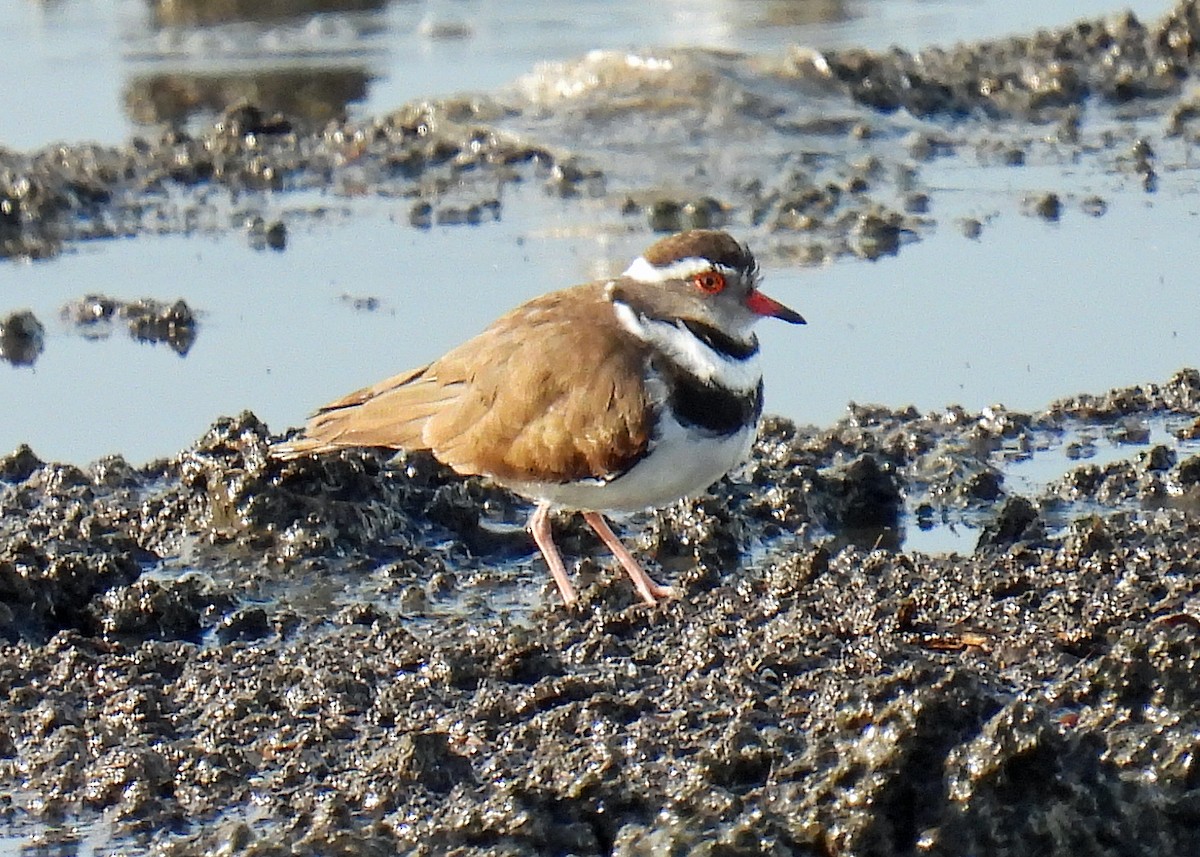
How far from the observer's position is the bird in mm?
5852

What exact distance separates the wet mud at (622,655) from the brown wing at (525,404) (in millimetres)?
406

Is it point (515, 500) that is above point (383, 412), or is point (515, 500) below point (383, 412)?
below

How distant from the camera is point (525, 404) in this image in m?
6.07

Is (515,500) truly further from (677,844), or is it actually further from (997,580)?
(677,844)

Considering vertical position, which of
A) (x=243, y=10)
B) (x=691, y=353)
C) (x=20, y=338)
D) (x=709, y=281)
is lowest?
(x=20, y=338)

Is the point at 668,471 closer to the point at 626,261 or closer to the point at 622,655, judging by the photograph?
the point at 622,655

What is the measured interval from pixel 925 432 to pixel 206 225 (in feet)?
15.2

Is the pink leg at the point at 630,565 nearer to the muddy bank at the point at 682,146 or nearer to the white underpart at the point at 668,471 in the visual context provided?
the white underpart at the point at 668,471

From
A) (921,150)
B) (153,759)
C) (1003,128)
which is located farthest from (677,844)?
(1003,128)

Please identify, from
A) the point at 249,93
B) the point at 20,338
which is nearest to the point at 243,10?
the point at 249,93

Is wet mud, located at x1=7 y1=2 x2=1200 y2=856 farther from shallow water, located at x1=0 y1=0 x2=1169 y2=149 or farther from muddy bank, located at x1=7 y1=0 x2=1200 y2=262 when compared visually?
shallow water, located at x1=0 y1=0 x2=1169 y2=149

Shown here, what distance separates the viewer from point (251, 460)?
6.78 m

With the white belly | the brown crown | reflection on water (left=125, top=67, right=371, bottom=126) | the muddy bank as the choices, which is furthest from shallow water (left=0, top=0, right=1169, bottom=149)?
the white belly

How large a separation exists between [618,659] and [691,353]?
96cm
